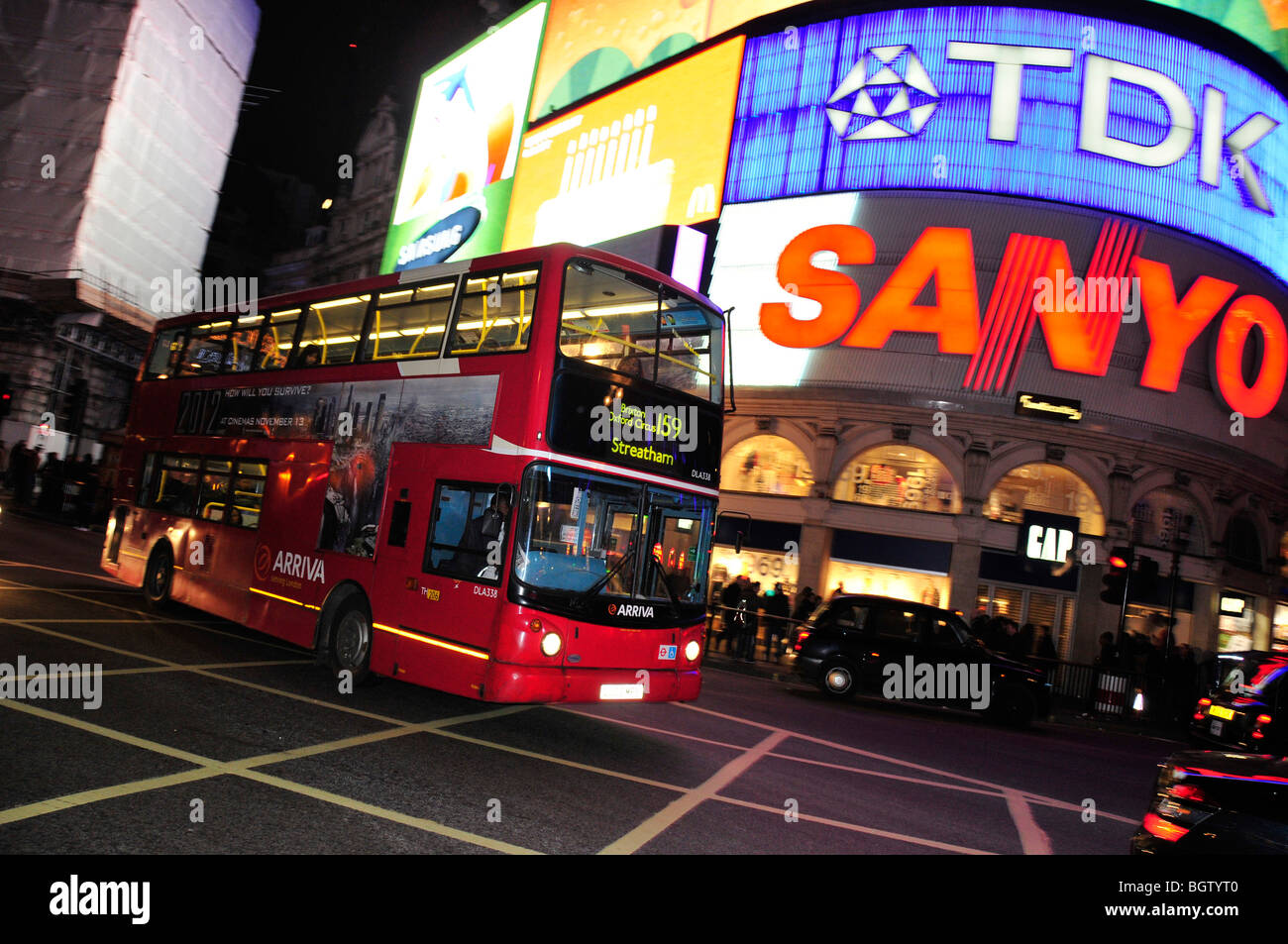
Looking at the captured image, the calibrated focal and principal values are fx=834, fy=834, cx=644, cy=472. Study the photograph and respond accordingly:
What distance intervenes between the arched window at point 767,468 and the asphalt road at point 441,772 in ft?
43.1

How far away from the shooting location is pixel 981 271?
23047 millimetres

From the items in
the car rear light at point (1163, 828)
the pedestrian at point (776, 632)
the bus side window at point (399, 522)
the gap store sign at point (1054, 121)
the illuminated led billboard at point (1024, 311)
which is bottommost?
the pedestrian at point (776, 632)

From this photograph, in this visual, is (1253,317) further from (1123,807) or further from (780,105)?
(1123,807)

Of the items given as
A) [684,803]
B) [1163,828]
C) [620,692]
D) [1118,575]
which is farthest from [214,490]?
[1118,575]

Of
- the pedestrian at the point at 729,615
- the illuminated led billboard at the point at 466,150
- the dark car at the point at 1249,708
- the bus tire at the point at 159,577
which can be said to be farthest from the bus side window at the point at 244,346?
the illuminated led billboard at the point at 466,150

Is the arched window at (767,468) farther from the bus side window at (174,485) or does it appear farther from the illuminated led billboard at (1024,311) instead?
the bus side window at (174,485)

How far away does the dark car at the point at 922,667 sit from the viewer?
13.6 meters

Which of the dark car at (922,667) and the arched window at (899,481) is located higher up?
the arched window at (899,481)

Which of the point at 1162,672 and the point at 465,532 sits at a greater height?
the point at 465,532

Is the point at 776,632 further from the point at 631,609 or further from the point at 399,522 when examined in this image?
the point at 399,522

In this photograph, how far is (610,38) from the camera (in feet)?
121

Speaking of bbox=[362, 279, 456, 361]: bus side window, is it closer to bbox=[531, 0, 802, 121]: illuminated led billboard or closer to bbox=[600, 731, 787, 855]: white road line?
bbox=[600, 731, 787, 855]: white road line

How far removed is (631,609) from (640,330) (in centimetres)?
272
